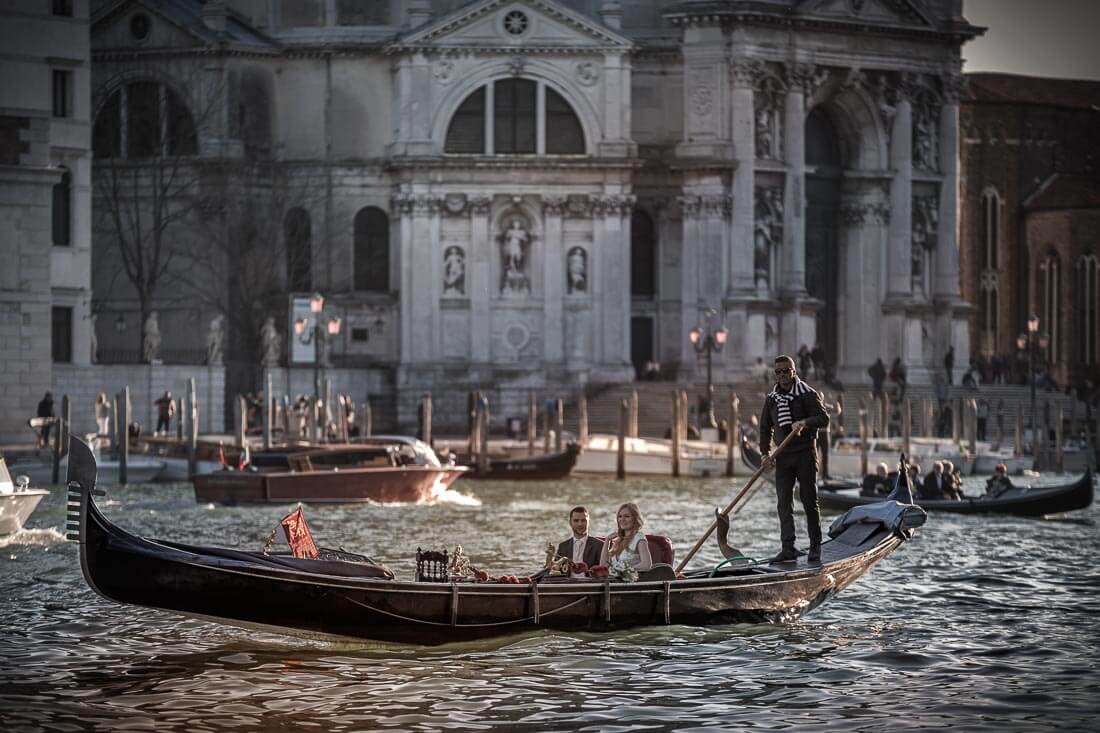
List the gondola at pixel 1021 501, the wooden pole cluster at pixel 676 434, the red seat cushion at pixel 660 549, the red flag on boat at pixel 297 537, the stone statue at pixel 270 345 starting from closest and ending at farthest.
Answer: the red flag on boat at pixel 297 537 → the red seat cushion at pixel 660 549 → the gondola at pixel 1021 501 → the wooden pole cluster at pixel 676 434 → the stone statue at pixel 270 345

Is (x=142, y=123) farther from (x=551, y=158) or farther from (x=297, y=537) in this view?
(x=297, y=537)

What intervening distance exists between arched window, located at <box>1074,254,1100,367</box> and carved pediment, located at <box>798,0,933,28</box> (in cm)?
1883

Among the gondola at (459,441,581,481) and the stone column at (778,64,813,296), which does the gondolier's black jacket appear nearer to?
the gondola at (459,441,581,481)

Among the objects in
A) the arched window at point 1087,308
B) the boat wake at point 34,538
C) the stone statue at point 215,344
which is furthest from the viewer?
the arched window at point 1087,308

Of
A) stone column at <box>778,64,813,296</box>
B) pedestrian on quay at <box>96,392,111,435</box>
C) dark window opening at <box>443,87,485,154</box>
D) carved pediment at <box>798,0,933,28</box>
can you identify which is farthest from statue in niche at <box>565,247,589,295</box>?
pedestrian on quay at <box>96,392,111,435</box>

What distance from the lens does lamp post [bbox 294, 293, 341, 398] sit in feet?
175

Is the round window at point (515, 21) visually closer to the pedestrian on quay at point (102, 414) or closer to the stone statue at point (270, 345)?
the stone statue at point (270, 345)

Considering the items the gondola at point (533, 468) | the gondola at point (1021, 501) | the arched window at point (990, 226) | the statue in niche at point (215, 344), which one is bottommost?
the gondola at point (1021, 501)

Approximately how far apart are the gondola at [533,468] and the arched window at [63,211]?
10713 millimetres

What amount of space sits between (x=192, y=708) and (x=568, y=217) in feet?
147

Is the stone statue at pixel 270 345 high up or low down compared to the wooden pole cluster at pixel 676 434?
up

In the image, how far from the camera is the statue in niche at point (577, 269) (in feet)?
→ 210

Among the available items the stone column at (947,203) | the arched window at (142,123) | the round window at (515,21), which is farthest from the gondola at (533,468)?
the stone column at (947,203)

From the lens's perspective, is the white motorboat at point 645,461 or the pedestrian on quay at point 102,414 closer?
the pedestrian on quay at point 102,414
